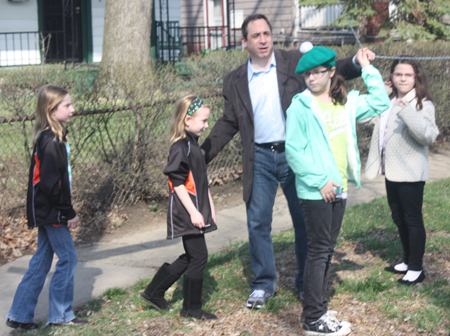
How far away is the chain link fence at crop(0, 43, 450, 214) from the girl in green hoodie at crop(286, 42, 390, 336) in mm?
2919

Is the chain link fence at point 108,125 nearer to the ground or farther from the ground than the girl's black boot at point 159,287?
farther from the ground

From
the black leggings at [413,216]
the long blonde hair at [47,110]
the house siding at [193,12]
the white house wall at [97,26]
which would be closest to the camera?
the long blonde hair at [47,110]

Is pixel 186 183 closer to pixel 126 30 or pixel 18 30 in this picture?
pixel 126 30

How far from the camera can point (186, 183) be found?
3426 millimetres

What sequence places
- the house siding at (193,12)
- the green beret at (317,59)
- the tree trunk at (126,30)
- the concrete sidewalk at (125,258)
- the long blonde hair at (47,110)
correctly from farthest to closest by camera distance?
the house siding at (193,12)
the tree trunk at (126,30)
the concrete sidewalk at (125,258)
the long blonde hair at (47,110)
the green beret at (317,59)

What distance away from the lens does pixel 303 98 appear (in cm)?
312

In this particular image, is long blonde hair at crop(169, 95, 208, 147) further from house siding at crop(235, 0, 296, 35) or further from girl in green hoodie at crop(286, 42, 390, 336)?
house siding at crop(235, 0, 296, 35)

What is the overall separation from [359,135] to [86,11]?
9.99 meters

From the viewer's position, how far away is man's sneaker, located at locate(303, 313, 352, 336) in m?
3.23

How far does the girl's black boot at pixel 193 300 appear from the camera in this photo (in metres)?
3.49

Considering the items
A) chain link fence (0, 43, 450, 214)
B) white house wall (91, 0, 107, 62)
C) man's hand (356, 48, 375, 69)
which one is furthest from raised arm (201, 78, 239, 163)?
white house wall (91, 0, 107, 62)

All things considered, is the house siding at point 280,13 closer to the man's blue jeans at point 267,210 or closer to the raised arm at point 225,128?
the raised arm at point 225,128

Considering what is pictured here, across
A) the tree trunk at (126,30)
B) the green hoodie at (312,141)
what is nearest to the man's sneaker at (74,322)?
the green hoodie at (312,141)

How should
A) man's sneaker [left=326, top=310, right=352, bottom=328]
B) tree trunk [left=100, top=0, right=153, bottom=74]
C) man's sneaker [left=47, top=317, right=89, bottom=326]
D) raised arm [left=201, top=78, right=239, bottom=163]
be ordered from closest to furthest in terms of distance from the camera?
man's sneaker [left=326, top=310, right=352, bottom=328]
man's sneaker [left=47, top=317, right=89, bottom=326]
raised arm [left=201, top=78, right=239, bottom=163]
tree trunk [left=100, top=0, right=153, bottom=74]
